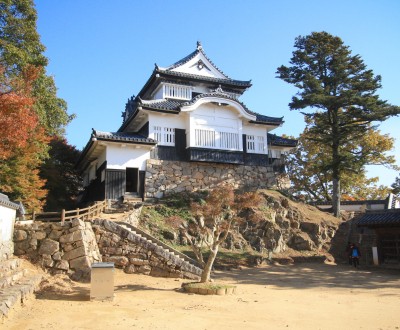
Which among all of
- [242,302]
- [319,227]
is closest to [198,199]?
[319,227]

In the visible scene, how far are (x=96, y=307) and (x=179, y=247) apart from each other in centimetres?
832

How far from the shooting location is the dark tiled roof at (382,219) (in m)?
20.6

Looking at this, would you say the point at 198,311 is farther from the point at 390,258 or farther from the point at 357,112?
the point at 357,112

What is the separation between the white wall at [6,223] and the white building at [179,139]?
7.63m

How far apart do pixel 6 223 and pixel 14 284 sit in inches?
140

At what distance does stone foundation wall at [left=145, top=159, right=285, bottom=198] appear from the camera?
2316 cm

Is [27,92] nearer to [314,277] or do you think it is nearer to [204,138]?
[204,138]

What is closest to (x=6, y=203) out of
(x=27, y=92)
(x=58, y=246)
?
(x=58, y=246)

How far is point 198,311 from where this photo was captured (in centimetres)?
1025

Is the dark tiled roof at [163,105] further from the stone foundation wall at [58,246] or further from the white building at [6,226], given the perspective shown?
the white building at [6,226]

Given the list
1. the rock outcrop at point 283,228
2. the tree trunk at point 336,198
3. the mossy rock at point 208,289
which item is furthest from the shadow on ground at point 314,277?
the tree trunk at point 336,198

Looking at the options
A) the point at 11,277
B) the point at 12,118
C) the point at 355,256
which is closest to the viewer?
the point at 11,277

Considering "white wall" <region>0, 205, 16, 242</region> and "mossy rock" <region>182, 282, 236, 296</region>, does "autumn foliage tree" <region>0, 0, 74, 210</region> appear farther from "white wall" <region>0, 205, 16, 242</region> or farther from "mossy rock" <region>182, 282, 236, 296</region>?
"mossy rock" <region>182, 282, 236, 296</region>

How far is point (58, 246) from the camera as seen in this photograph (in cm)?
1481
